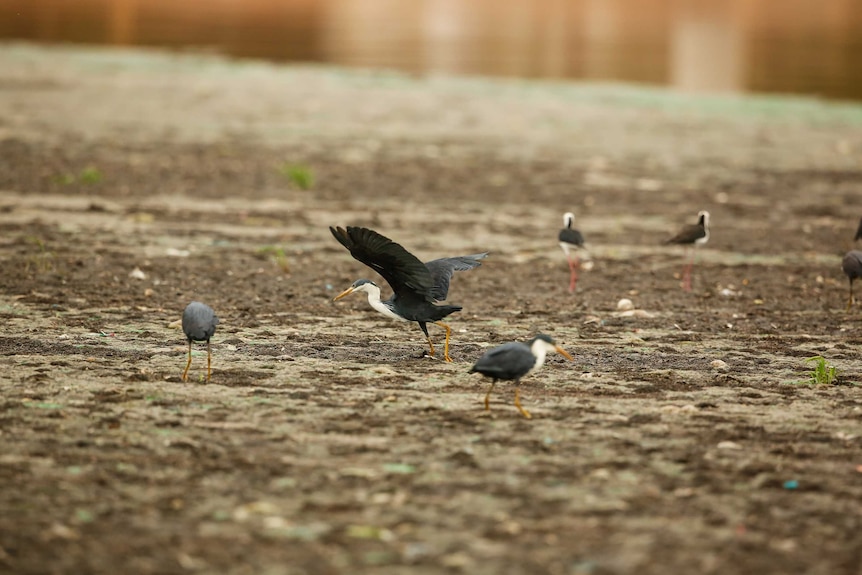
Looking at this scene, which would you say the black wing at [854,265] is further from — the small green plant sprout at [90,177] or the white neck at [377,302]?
the small green plant sprout at [90,177]

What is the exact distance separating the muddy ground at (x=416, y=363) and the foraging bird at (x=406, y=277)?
12.7 inches

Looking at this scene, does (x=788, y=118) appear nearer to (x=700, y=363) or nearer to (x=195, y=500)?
(x=700, y=363)

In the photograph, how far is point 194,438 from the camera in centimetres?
640

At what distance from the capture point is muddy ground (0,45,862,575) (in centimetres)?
530

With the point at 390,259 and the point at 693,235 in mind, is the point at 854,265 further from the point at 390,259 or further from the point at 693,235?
the point at 390,259

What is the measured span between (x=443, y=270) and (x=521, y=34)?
3097cm

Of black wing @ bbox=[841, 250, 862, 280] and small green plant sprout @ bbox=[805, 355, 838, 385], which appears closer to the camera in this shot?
small green plant sprout @ bbox=[805, 355, 838, 385]

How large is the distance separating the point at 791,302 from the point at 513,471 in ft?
16.2

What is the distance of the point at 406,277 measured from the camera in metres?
8.22

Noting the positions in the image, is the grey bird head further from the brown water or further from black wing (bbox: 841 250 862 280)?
the brown water

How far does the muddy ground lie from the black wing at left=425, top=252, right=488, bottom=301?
0.47 m

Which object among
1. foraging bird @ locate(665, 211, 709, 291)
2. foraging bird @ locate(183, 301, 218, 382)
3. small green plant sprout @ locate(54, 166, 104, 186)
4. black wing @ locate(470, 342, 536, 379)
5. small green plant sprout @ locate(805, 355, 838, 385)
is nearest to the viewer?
black wing @ locate(470, 342, 536, 379)

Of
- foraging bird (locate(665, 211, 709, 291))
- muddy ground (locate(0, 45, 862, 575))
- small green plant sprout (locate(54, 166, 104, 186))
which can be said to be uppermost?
small green plant sprout (locate(54, 166, 104, 186))

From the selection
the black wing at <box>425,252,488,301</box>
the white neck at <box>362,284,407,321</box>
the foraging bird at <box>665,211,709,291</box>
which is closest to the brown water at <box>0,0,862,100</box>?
the foraging bird at <box>665,211,709,291</box>
